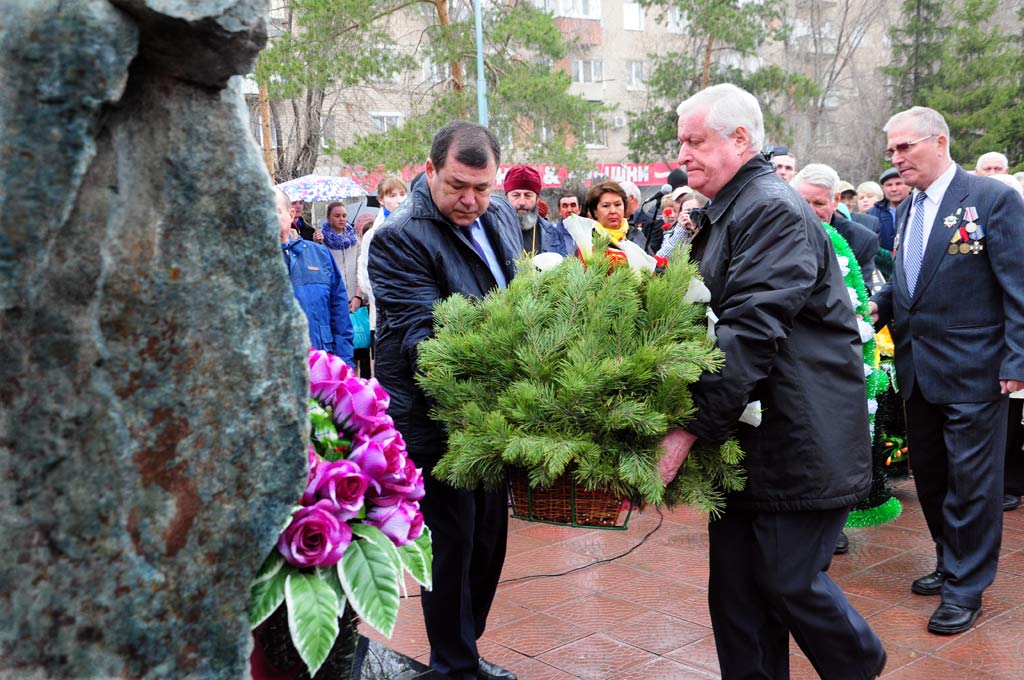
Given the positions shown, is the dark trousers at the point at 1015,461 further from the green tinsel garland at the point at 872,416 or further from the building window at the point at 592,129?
the building window at the point at 592,129

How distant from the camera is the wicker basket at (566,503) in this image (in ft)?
8.91

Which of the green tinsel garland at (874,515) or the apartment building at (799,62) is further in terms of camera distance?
the apartment building at (799,62)

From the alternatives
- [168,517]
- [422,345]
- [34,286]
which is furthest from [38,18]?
[422,345]

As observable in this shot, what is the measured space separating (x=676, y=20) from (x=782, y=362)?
1248 inches

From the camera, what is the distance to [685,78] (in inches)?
1239

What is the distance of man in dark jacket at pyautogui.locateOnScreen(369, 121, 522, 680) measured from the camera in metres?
3.64

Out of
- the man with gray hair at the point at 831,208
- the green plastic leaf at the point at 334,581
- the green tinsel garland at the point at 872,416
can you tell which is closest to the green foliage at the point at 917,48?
the man with gray hair at the point at 831,208

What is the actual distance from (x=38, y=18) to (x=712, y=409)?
1907 millimetres

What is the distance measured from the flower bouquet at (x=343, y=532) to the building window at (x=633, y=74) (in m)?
39.3

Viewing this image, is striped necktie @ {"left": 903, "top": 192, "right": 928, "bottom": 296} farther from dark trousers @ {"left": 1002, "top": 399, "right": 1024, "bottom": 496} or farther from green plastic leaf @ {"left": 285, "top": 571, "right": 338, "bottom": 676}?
green plastic leaf @ {"left": 285, "top": 571, "right": 338, "bottom": 676}

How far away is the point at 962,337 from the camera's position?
182 inches

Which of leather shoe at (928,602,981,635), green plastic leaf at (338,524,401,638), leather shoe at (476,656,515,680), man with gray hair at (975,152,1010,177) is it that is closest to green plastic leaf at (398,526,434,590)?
green plastic leaf at (338,524,401,638)

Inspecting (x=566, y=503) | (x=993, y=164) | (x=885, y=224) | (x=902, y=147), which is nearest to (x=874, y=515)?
(x=902, y=147)

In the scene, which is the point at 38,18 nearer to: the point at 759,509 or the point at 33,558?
the point at 33,558
